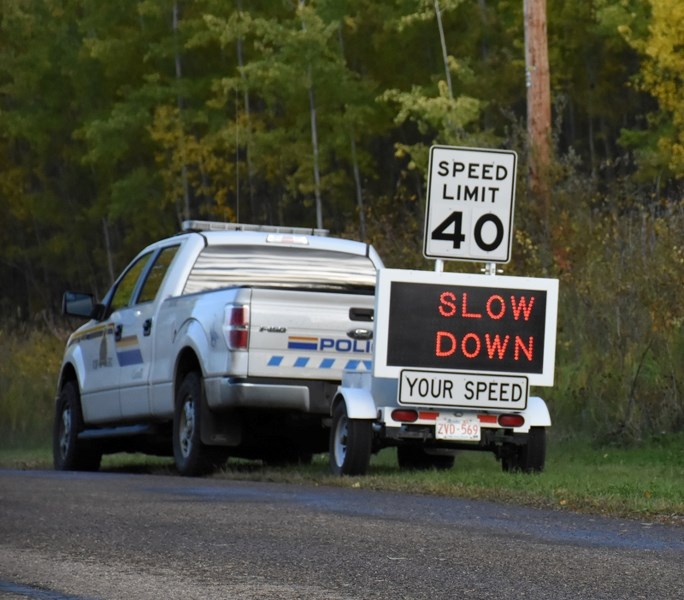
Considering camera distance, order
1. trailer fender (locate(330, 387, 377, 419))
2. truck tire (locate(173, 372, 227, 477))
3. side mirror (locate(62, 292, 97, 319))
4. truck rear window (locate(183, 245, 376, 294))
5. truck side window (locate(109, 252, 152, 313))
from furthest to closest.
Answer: side mirror (locate(62, 292, 97, 319)) < truck side window (locate(109, 252, 152, 313)) < truck rear window (locate(183, 245, 376, 294)) < truck tire (locate(173, 372, 227, 477)) < trailer fender (locate(330, 387, 377, 419))

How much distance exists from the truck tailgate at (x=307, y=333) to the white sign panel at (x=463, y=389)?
85cm

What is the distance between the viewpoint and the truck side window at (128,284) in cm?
1873

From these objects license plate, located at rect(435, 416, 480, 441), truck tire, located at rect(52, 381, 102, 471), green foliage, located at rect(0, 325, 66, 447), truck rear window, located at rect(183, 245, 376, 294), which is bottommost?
green foliage, located at rect(0, 325, 66, 447)

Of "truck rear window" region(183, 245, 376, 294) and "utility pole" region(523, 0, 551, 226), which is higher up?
"utility pole" region(523, 0, 551, 226)

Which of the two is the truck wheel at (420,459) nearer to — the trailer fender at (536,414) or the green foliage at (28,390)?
the trailer fender at (536,414)

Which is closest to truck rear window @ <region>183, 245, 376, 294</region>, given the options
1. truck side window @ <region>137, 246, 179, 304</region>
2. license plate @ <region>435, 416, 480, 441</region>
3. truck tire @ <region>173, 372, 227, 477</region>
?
truck side window @ <region>137, 246, 179, 304</region>

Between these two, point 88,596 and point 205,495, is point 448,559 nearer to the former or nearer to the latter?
point 88,596

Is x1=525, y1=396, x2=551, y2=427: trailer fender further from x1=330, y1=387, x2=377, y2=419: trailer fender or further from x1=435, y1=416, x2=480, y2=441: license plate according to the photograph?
x1=330, y1=387, x2=377, y2=419: trailer fender

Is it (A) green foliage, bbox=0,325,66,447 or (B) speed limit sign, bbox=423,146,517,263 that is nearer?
(B) speed limit sign, bbox=423,146,517,263

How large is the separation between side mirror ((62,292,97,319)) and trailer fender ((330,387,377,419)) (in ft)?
13.3

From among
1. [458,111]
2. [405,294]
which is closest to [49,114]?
[458,111]

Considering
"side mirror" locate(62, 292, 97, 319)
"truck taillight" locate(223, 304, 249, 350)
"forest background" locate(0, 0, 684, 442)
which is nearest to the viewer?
"truck taillight" locate(223, 304, 249, 350)

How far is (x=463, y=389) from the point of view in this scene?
15.5m

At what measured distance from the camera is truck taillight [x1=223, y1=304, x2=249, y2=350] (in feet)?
52.6
